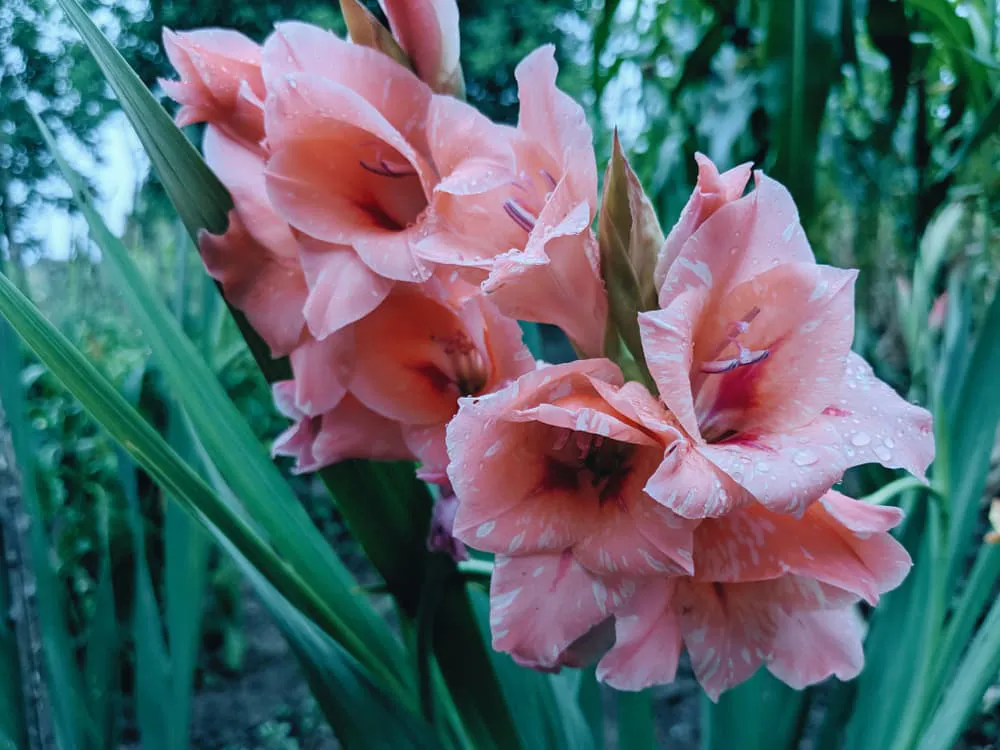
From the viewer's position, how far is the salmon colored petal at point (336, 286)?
12.3 inches

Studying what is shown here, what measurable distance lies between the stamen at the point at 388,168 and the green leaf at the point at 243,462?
0.16 metres

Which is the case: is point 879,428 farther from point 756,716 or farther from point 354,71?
point 756,716

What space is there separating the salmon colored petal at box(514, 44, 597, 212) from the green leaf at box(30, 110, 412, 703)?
0.80 ft

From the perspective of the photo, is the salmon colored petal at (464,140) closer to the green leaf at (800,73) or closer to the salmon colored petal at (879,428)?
the salmon colored petal at (879,428)

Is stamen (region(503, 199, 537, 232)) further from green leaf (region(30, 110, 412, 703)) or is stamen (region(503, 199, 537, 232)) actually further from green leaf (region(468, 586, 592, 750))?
green leaf (region(468, 586, 592, 750))

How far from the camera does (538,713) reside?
0.57m

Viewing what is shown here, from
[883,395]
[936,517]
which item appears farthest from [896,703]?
[883,395]

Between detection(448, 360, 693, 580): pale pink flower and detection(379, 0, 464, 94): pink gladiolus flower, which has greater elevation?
detection(379, 0, 464, 94): pink gladiolus flower

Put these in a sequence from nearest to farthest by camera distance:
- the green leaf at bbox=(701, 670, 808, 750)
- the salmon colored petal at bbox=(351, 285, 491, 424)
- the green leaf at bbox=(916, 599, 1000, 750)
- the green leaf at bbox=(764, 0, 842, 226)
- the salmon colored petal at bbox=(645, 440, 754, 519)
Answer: the salmon colored petal at bbox=(645, 440, 754, 519) < the salmon colored petal at bbox=(351, 285, 491, 424) < the green leaf at bbox=(916, 599, 1000, 750) < the green leaf at bbox=(701, 670, 808, 750) < the green leaf at bbox=(764, 0, 842, 226)

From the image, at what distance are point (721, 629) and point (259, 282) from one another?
276 mm

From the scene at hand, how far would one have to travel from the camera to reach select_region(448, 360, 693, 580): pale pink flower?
27 centimetres

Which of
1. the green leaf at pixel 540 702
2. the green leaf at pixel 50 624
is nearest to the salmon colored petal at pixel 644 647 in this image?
the green leaf at pixel 540 702

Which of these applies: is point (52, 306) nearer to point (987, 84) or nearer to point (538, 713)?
point (538, 713)

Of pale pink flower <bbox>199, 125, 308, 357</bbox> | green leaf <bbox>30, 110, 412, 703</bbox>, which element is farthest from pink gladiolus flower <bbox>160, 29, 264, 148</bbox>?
green leaf <bbox>30, 110, 412, 703</bbox>
